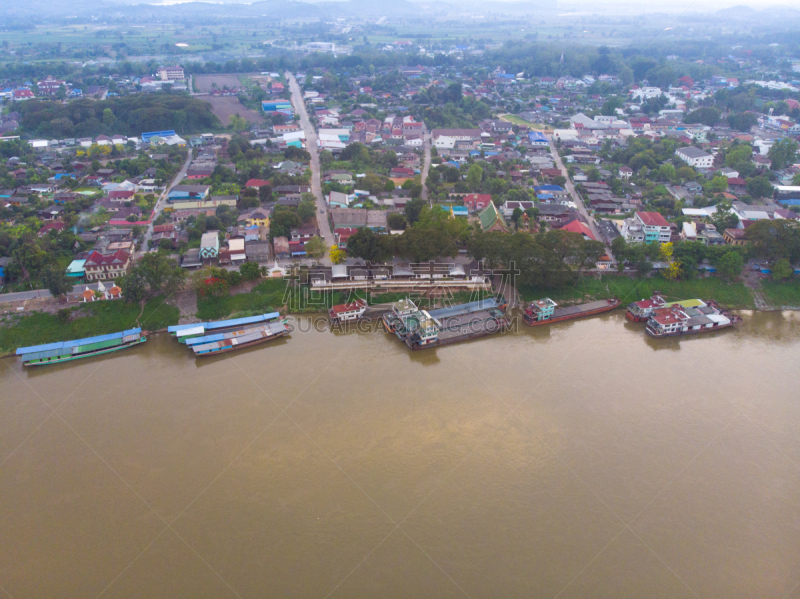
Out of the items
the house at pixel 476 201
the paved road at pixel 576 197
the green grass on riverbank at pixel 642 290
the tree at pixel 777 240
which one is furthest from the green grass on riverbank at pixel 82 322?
the tree at pixel 777 240

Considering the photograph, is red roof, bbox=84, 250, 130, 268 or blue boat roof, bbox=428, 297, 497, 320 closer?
blue boat roof, bbox=428, 297, 497, 320

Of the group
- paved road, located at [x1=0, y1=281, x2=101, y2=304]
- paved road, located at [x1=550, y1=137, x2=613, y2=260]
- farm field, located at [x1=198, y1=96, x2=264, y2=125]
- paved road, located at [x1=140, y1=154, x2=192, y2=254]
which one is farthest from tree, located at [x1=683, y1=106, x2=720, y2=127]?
paved road, located at [x1=0, y1=281, x2=101, y2=304]

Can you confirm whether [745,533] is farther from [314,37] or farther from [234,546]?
[314,37]

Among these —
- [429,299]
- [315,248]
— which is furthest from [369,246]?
[429,299]

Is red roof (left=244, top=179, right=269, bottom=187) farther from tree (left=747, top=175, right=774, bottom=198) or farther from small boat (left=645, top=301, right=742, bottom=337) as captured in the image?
tree (left=747, top=175, right=774, bottom=198)

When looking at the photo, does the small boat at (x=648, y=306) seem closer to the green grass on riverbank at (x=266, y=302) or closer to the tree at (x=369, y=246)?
the tree at (x=369, y=246)

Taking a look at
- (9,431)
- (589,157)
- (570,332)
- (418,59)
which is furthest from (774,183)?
(418,59)
